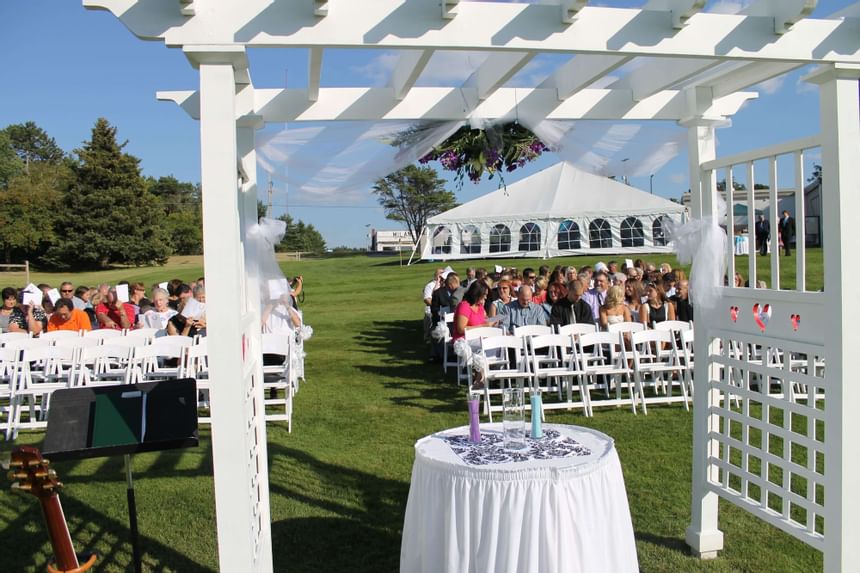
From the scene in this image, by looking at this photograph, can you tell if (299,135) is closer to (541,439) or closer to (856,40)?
(541,439)

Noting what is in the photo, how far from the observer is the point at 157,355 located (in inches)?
336

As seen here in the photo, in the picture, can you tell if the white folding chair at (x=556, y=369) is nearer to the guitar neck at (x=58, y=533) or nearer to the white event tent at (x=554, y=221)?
the guitar neck at (x=58, y=533)

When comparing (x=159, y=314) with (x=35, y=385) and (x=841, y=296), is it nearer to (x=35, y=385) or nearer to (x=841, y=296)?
(x=35, y=385)

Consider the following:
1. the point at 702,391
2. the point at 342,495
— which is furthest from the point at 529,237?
the point at 702,391

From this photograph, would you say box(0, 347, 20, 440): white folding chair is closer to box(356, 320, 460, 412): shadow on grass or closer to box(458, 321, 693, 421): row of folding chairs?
box(356, 320, 460, 412): shadow on grass

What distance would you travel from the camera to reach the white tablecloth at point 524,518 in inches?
137

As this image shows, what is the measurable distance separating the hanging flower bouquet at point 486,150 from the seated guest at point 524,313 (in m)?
5.33

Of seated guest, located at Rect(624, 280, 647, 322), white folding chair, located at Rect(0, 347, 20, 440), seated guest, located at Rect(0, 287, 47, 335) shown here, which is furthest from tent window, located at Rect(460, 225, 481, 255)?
white folding chair, located at Rect(0, 347, 20, 440)

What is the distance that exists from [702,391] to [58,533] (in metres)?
3.93

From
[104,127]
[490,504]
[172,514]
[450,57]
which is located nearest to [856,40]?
[450,57]

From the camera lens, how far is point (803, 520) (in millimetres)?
5320

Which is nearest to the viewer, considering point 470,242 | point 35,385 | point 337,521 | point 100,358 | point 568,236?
point 337,521

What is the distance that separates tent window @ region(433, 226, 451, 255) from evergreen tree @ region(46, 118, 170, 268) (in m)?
26.0

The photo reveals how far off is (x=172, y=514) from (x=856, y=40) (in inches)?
219
